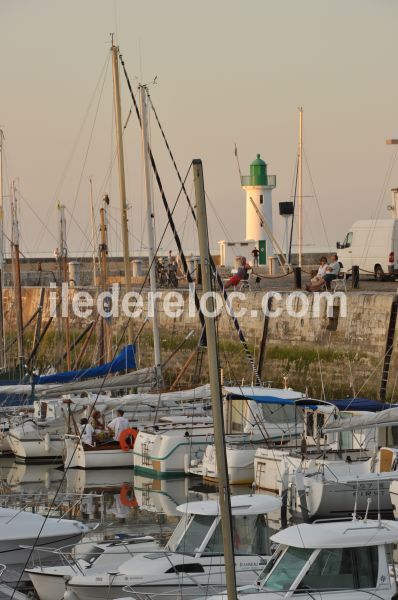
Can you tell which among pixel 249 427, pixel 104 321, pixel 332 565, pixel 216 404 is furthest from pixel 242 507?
pixel 104 321

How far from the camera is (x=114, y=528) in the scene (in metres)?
20.7

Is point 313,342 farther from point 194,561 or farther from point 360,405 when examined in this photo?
point 194,561

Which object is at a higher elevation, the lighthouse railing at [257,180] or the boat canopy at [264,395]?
the lighthouse railing at [257,180]

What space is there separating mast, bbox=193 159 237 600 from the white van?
2981 cm

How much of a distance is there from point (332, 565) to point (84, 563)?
364cm

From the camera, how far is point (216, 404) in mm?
11906

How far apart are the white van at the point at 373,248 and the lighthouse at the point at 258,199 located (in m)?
16.6

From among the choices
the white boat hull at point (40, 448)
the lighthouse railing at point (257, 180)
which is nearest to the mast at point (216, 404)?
the white boat hull at point (40, 448)

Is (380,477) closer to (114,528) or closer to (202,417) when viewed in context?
(114,528)

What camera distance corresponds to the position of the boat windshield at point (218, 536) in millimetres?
15945

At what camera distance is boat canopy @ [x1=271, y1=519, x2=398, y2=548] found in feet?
45.3

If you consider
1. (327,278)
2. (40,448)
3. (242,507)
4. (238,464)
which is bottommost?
(40,448)

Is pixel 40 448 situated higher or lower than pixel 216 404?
lower

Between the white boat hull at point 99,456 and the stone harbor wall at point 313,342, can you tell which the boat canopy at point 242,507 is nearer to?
the white boat hull at point 99,456
